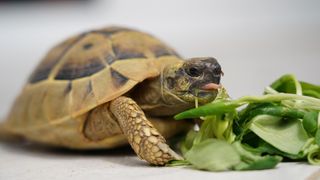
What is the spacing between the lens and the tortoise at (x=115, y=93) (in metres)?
2.25

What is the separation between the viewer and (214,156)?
1.94 metres

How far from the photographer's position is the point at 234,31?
6.70 metres

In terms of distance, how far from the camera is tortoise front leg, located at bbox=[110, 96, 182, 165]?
2178 mm

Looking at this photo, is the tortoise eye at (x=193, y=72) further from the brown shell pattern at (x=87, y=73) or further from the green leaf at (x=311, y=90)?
the green leaf at (x=311, y=90)

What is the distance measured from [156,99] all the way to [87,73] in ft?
1.45

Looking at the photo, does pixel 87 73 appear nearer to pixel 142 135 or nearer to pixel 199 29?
pixel 142 135

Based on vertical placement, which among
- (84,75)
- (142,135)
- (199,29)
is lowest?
(199,29)

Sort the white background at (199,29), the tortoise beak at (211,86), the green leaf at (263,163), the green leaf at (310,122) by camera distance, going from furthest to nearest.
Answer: the white background at (199,29), the tortoise beak at (211,86), the green leaf at (310,122), the green leaf at (263,163)

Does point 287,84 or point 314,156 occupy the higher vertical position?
point 287,84

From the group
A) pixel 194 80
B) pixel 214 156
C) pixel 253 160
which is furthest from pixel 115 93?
pixel 253 160

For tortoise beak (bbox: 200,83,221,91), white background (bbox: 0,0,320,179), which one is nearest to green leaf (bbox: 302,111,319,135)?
tortoise beak (bbox: 200,83,221,91)

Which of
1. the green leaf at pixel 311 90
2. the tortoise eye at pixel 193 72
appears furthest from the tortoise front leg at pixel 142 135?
the green leaf at pixel 311 90

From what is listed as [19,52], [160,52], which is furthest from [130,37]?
[19,52]

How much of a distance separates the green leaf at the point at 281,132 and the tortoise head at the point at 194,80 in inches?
9.5
